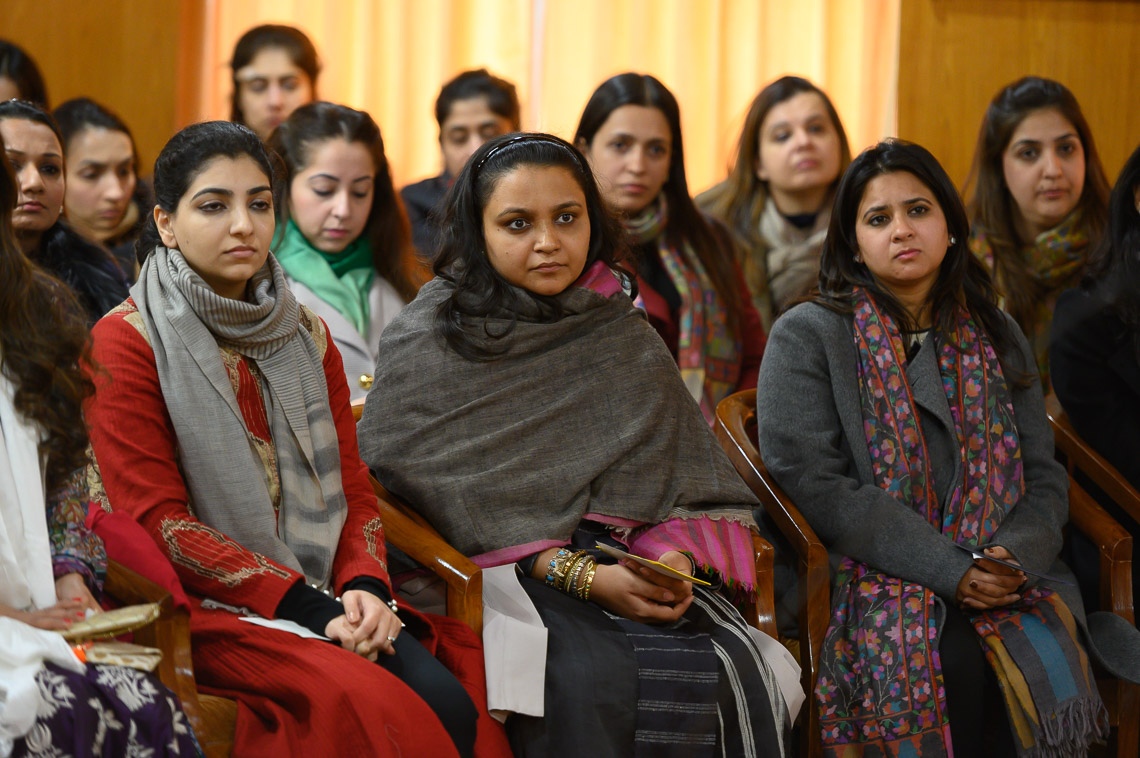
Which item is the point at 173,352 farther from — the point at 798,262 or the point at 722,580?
the point at 798,262

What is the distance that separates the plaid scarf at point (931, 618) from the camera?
270 cm

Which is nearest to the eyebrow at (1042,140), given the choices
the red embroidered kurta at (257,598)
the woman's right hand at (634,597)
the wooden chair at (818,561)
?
the wooden chair at (818,561)

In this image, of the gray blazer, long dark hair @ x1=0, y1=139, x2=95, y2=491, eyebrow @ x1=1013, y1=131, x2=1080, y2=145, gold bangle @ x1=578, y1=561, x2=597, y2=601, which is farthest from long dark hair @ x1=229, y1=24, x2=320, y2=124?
gold bangle @ x1=578, y1=561, x2=597, y2=601

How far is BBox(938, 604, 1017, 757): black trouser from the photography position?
2.74 m

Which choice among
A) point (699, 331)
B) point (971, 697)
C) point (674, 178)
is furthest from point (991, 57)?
point (971, 697)

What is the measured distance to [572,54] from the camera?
5215mm

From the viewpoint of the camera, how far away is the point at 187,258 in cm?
252

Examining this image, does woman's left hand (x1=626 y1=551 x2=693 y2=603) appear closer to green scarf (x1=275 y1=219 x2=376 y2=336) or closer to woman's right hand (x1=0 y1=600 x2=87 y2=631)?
woman's right hand (x1=0 y1=600 x2=87 y2=631)

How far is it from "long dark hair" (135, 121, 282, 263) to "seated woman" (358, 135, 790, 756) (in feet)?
1.74

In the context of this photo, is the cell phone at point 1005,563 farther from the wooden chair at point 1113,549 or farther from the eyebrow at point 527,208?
the eyebrow at point 527,208

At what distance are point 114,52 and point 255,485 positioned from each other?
2.81 meters

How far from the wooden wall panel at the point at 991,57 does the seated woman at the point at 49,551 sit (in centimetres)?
353

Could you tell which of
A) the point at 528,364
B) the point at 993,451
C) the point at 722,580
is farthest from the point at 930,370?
the point at 528,364

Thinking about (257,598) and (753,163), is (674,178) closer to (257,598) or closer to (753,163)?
(753,163)
